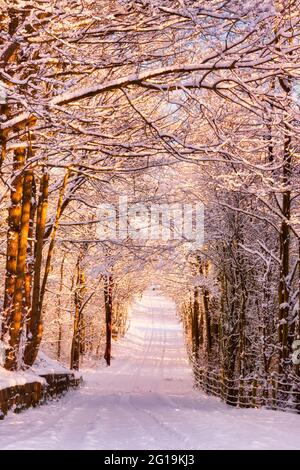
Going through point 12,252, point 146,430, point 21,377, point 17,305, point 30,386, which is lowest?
point 146,430

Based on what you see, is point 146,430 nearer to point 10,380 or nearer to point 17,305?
point 10,380

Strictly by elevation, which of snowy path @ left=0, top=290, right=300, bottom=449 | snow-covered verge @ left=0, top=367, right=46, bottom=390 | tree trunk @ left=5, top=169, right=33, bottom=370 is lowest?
snowy path @ left=0, top=290, right=300, bottom=449

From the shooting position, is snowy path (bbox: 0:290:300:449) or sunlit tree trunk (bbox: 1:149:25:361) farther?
sunlit tree trunk (bbox: 1:149:25:361)

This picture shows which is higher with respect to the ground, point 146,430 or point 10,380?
point 10,380

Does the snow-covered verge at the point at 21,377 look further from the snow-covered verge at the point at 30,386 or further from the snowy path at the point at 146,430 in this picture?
the snowy path at the point at 146,430

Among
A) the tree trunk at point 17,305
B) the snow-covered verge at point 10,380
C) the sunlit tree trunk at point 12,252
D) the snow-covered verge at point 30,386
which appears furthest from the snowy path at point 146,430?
the sunlit tree trunk at point 12,252

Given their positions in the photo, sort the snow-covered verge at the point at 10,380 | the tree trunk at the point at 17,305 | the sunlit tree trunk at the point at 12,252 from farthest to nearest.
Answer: the tree trunk at the point at 17,305 → the sunlit tree trunk at the point at 12,252 → the snow-covered verge at the point at 10,380

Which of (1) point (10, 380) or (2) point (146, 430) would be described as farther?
(1) point (10, 380)

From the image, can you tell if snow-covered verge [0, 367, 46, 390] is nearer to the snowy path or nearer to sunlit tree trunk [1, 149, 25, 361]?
the snowy path

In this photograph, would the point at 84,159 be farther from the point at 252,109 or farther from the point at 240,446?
the point at 240,446

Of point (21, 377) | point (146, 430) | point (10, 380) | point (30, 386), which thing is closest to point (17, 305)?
point (30, 386)

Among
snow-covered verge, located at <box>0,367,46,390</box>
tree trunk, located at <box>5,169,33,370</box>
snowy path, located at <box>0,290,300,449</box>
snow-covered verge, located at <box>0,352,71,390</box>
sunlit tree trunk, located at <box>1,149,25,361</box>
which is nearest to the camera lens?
snowy path, located at <box>0,290,300,449</box>

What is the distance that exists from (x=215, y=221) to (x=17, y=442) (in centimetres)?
1430

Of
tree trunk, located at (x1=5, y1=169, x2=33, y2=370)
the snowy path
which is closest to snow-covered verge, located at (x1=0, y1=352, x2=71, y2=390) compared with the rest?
tree trunk, located at (x1=5, y1=169, x2=33, y2=370)
